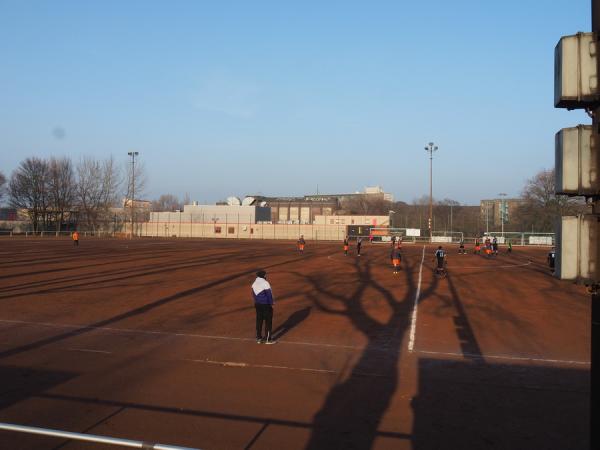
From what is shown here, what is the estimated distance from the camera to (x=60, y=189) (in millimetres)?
95438

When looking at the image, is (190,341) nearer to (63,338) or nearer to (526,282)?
(63,338)

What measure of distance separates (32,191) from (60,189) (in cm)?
475

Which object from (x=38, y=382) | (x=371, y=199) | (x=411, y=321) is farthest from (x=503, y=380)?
(x=371, y=199)

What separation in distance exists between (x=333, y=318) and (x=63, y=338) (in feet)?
24.8

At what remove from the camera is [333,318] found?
15906 millimetres

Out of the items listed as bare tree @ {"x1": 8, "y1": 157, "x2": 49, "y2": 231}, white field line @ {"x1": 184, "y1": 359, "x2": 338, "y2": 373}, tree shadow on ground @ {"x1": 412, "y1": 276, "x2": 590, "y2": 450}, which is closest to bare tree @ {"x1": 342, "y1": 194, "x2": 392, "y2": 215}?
bare tree @ {"x1": 8, "y1": 157, "x2": 49, "y2": 231}

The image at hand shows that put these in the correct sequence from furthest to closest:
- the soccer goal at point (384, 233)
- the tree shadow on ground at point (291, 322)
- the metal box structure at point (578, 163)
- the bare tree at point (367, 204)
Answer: the bare tree at point (367, 204)
the soccer goal at point (384, 233)
the tree shadow on ground at point (291, 322)
the metal box structure at point (578, 163)

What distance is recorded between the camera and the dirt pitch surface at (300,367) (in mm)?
6805

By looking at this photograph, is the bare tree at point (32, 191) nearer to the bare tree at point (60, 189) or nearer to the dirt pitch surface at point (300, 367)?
the bare tree at point (60, 189)

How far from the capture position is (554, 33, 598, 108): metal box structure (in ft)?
11.4

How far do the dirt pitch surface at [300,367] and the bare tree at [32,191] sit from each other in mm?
79364

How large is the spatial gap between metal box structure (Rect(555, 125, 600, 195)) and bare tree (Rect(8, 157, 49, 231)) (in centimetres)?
10011

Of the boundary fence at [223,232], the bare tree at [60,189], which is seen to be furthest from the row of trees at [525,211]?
the bare tree at [60,189]

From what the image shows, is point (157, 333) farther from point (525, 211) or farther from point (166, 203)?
point (166, 203)
